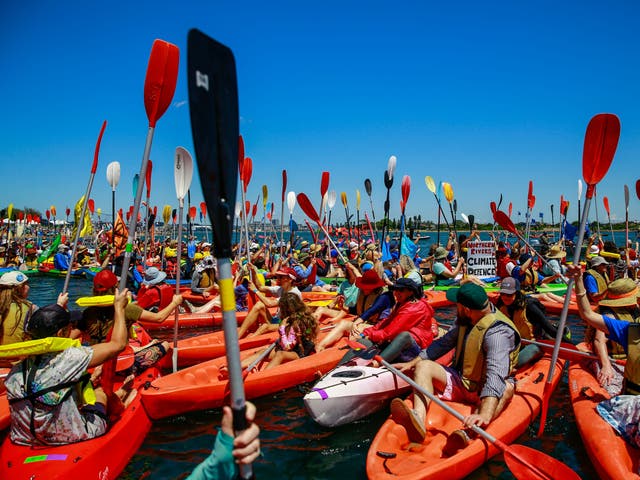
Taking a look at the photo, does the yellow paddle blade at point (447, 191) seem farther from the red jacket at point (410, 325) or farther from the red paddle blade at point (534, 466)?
the red paddle blade at point (534, 466)

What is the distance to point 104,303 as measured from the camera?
14.3 ft

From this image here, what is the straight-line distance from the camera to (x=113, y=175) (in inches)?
350

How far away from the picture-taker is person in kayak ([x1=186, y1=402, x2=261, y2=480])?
162 centimetres

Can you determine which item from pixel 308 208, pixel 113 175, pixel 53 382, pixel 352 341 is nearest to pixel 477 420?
pixel 352 341

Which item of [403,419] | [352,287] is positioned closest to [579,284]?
[403,419]

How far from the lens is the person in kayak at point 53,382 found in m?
3.08

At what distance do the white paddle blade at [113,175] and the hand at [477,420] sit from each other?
7.84 meters

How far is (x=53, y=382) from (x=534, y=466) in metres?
3.45

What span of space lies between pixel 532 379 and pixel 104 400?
4.41m

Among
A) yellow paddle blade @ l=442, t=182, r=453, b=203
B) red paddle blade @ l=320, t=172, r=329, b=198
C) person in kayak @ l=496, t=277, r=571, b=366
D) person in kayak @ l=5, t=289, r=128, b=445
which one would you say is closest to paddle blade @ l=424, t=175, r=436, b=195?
yellow paddle blade @ l=442, t=182, r=453, b=203

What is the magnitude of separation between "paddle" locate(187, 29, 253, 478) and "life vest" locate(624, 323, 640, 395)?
135 inches

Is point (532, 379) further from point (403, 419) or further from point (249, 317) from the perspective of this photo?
point (249, 317)

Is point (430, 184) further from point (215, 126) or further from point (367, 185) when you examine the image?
point (215, 126)

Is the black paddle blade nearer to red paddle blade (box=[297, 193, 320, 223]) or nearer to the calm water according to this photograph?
the calm water
